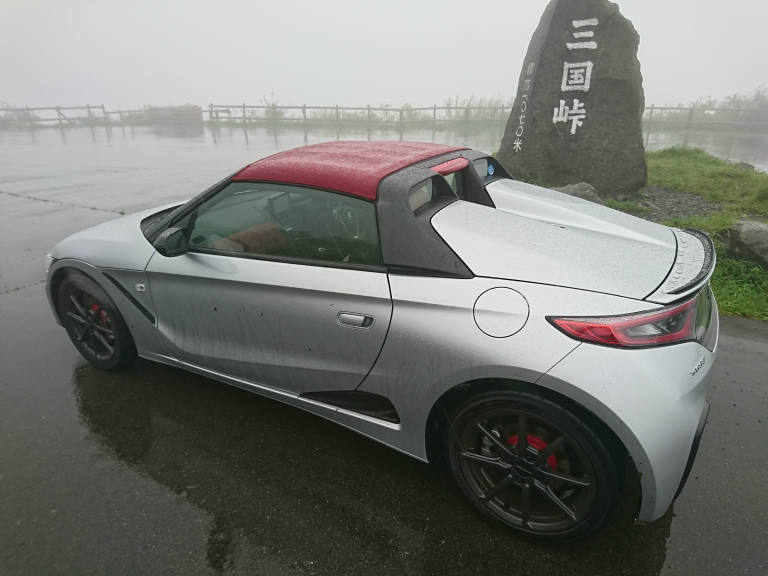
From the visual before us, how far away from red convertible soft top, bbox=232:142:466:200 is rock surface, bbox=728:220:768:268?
3486mm

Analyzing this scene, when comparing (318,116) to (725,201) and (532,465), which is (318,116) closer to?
(725,201)

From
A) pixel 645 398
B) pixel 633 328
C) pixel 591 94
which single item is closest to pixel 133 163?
pixel 591 94

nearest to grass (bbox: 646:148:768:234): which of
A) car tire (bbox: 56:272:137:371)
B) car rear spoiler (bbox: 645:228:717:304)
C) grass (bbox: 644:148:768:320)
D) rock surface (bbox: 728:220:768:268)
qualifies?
grass (bbox: 644:148:768:320)

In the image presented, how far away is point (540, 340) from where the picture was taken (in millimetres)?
1774

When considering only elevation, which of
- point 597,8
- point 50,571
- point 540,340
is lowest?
point 50,571

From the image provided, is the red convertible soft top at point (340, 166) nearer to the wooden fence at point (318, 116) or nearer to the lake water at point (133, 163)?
the lake water at point (133, 163)

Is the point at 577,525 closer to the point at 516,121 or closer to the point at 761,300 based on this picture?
the point at 761,300

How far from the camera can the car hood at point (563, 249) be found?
6.26ft

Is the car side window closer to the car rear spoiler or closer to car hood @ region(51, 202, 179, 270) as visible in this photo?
car hood @ region(51, 202, 179, 270)

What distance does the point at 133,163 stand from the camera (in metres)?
12.7

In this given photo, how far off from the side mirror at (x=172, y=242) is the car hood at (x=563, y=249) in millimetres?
1321

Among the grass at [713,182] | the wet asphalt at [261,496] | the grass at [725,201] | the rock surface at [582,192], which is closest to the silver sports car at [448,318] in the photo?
the wet asphalt at [261,496]

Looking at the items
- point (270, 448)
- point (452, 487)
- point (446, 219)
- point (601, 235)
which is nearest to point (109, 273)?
point (270, 448)

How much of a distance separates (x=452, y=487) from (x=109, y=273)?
2.26 metres
